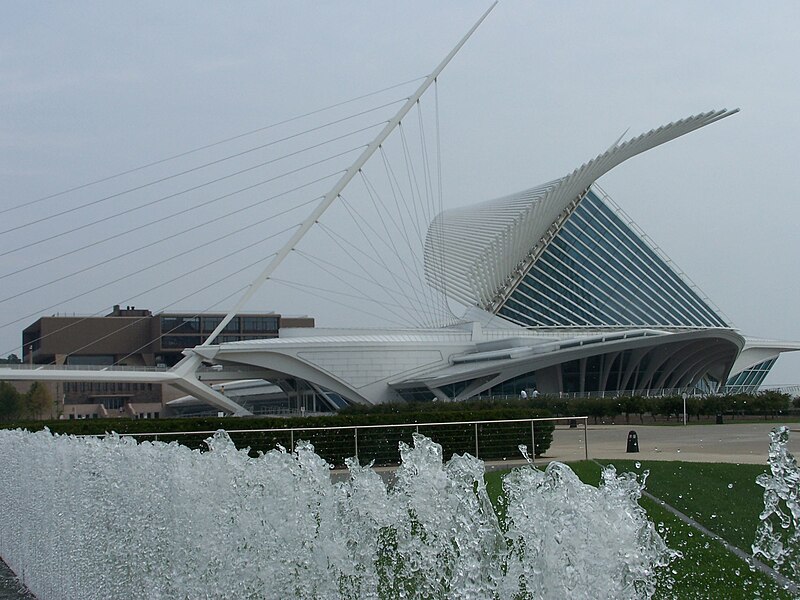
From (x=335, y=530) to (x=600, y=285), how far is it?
174ft

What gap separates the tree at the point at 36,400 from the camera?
67688 mm

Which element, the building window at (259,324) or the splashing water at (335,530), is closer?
the splashing water at (335,530)

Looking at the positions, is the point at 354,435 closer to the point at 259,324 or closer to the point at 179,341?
the point at 179,341

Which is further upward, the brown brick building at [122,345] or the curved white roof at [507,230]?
the curved white roof at [507,230]

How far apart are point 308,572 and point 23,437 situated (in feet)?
29.9

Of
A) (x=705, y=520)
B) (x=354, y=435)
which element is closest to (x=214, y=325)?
(x=354, y=435)

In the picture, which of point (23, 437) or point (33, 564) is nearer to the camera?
point (33, 564)

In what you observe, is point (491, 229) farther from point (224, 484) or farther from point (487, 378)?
point (224, 484)

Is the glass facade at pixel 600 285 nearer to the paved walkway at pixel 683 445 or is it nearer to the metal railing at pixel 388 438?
the paved walkway at pixel 683 445

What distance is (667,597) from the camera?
8.67 metres

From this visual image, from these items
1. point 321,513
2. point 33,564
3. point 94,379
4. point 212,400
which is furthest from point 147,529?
point 212,400

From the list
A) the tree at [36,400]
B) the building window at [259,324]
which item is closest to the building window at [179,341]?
the building window at [259,324]

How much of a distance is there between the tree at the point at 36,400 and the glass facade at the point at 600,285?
3309 centimetres

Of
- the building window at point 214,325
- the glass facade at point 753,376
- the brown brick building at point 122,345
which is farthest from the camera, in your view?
the building window at point 214,325
